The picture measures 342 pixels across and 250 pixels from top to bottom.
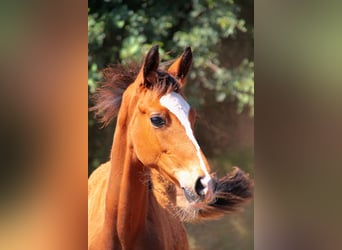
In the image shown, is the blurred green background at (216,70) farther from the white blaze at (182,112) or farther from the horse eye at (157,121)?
the horse eye at (157,121)

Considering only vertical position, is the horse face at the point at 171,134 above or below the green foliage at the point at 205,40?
below

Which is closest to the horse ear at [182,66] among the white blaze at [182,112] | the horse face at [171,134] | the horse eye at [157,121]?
the horse face at [171,134]

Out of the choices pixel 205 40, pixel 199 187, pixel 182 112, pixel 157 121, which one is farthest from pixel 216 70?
pixel 199 187

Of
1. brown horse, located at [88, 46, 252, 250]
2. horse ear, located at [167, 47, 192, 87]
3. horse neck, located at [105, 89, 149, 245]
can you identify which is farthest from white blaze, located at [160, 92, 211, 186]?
horse neck, located at [105, 89, 149, 245]

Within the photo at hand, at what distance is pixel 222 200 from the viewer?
2963 millimetres

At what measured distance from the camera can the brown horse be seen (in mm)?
2885

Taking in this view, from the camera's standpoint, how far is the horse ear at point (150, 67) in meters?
2.95

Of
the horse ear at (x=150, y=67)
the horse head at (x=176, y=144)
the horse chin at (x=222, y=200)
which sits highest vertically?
the horse ear at (x=150, y=67)

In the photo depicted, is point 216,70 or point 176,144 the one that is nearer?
point 176,144

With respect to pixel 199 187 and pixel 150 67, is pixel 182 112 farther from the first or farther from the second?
pixel 199 187

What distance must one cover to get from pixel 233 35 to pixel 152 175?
891mm

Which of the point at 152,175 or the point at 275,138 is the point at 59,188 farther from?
the point at 275,138

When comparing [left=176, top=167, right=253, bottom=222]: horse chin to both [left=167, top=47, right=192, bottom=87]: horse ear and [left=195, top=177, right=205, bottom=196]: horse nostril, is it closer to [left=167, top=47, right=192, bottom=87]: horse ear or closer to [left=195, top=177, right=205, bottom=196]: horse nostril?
[left=195, top=177, right=205, bottom=196]: horse nostril

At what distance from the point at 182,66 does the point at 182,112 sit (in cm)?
26
